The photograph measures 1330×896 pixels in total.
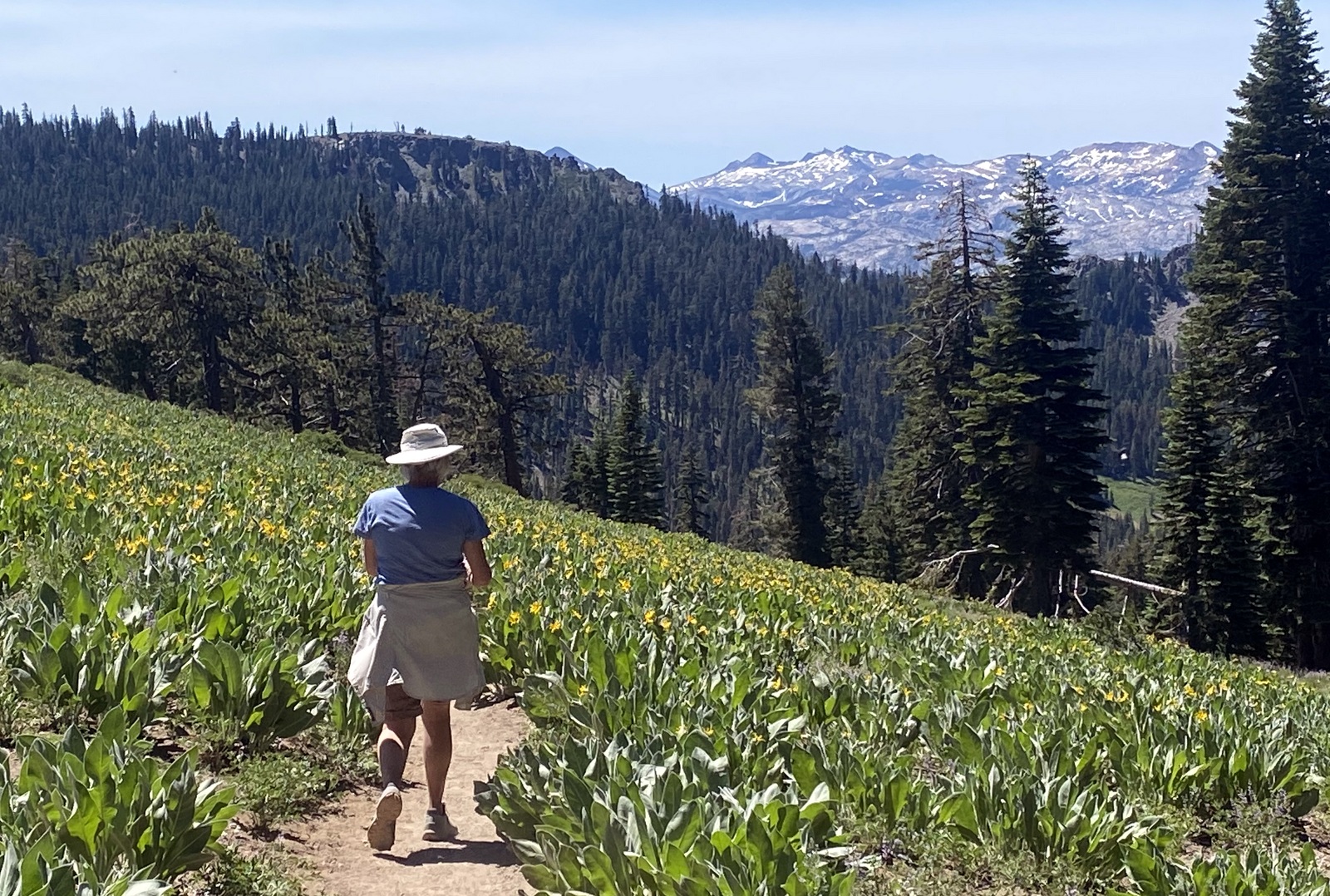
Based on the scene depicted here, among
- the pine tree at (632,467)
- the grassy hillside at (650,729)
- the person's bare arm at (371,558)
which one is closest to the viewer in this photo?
the grassy hillside at (650,729)

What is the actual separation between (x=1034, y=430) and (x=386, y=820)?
89.6 feet

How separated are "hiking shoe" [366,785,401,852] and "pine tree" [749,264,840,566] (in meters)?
41.9

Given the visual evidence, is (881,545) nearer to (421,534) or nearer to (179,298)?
(179,298)

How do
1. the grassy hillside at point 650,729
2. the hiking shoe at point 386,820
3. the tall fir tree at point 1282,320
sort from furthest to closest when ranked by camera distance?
the tall fir tree at point 1282,320 → the hiking shoe at point 386,820 → the grassy hillside at point 650,729

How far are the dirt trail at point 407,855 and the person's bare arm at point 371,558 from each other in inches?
44.9

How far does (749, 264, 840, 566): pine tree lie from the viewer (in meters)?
46.3

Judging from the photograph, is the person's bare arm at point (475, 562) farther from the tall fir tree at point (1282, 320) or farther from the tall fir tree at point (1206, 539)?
the tall fir tree at point (1206, 539)

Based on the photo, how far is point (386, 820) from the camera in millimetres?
4797

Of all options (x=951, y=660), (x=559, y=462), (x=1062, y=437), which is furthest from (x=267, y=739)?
(x=559, y=462)

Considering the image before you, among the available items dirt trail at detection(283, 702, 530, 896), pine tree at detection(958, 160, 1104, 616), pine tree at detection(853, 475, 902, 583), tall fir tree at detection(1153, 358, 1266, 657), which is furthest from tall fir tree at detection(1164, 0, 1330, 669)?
pine tree at detection(853, 475, 902, 583)

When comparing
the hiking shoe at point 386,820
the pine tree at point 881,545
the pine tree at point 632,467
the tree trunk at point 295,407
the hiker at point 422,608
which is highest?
the hiker at point 422,608

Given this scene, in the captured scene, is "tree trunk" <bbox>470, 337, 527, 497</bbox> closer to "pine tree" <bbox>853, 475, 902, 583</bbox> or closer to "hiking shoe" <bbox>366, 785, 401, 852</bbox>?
"pine tree" <bbox>853, 475, 902, 583</bbox>

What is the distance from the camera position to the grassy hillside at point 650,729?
393 cm

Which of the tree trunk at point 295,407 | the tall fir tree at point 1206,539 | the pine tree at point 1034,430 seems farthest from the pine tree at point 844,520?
the tall fir tree at point 1206,539
